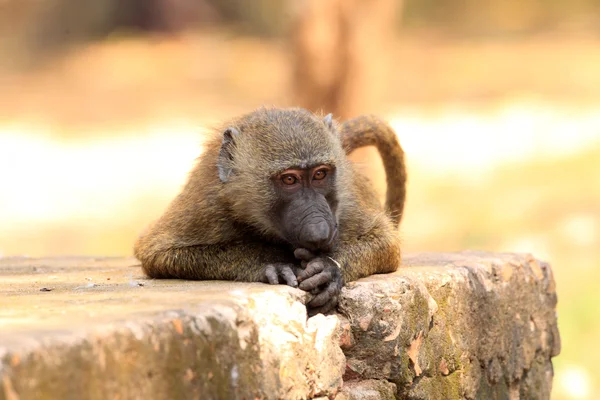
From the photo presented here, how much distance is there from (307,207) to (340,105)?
23.2 feet

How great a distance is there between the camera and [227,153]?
563 cm

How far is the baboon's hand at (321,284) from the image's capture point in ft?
15.7

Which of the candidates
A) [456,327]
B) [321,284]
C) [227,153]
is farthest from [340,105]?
[321,284]

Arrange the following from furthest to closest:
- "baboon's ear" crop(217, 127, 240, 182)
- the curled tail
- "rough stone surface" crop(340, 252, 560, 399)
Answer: the curled tail, "baboon's ear" crop(217, 127, 240, 182), "rough stone surface" crop(340, 252, 560, 399)

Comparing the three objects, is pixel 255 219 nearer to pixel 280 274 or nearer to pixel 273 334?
pixel 280 274

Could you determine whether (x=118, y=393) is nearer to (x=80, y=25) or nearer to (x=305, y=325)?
(x=305, y=325)

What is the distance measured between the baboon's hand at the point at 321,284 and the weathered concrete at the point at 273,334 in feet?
0.27

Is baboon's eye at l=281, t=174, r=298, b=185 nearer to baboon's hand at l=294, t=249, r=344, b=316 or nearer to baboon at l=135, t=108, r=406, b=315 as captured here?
baboon at l=135, t=108, r=406, b=315

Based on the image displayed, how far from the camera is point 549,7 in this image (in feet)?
96.2

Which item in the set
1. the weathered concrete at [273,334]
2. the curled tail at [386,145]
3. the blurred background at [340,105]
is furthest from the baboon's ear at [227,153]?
the blurred background at [340,105]

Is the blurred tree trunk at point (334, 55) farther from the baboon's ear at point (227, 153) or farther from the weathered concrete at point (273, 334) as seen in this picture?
the baboon's ear at point (227, 153)

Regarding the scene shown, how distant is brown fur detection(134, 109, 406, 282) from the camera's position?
529 cm

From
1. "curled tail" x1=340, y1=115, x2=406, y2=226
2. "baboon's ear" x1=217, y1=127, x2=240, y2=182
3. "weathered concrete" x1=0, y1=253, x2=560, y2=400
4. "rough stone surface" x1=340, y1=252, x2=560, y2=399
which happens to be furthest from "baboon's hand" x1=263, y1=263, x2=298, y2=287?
"curled tail" x1=340, y1=115, x2=406, y2=226

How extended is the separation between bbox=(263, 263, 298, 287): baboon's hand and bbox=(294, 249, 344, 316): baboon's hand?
38mm
